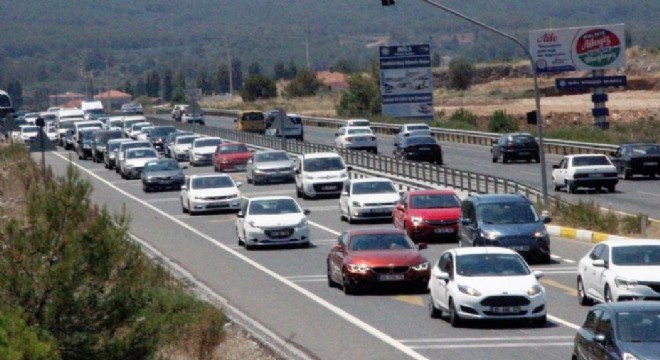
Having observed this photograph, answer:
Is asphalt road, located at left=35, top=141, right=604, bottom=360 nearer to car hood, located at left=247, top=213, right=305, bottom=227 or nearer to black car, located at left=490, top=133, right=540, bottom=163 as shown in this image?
car hood, located at left=247, top=213, right=305, bottom=227

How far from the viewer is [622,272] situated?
22.8 m

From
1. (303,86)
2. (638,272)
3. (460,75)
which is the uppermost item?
(460,75)

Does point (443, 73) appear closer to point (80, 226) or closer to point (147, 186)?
point (147, 186)

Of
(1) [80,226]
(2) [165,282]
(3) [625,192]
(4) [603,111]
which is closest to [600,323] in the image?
(1) [80,226]

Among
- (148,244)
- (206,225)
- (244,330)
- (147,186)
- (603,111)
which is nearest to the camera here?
(244,330)

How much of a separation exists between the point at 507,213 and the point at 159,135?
52.0m

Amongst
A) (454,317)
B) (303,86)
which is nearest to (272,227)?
(454,317)

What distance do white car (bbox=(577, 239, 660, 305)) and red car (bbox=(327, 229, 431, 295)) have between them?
3.58 meters

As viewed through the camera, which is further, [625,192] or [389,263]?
[625,192]

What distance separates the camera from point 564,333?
21156 millimetres

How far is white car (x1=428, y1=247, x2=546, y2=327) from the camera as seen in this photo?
22078 millimetres

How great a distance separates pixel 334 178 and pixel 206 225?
8.67 meters

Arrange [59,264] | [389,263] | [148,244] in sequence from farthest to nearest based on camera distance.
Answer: [148,244]
[389,263]
[59,264]

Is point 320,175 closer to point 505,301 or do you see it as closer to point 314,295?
point 314,295
